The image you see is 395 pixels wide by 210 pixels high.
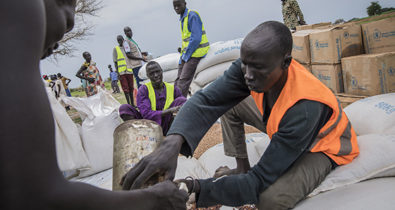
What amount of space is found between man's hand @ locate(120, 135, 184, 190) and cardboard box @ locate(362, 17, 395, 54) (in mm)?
2277

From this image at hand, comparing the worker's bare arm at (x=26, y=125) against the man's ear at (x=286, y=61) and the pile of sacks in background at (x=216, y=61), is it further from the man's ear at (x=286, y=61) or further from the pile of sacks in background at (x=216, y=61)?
the pile of sacks in background at (x=216, y=61)

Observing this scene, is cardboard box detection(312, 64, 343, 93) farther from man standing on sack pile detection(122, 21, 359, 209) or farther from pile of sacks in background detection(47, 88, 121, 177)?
pile of sacks in background detection(47, 88, 121, 177)

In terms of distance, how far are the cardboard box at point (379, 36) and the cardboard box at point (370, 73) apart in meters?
0.23

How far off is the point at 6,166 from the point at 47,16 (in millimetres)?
331

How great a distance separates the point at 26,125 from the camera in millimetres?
432

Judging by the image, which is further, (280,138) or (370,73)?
(370,73)

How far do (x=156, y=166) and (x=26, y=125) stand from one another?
62 cm

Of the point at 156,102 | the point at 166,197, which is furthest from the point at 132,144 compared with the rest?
the point at 156,102

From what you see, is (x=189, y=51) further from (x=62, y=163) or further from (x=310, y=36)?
(x=62, y=163)

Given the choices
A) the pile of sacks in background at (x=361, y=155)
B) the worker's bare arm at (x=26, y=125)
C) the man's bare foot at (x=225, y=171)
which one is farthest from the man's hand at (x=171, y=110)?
the worker's bare arm at (x=26, y=125)

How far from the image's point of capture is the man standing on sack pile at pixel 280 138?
1112 millimetres

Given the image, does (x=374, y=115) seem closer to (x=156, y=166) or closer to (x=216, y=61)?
(x=156, y=166)

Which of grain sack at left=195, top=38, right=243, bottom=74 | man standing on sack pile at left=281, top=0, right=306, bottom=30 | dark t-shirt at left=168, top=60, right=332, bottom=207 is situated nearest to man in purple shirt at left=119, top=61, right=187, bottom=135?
grain sack at left=195, top=38, right=243, bottom=74

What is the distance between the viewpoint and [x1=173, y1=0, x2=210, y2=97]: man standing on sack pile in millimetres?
3570
